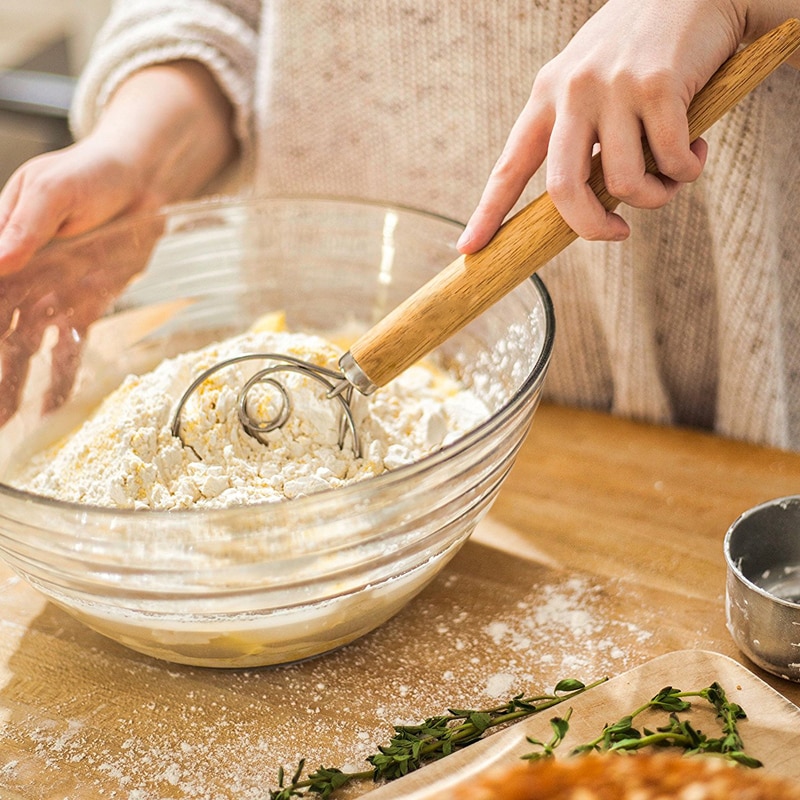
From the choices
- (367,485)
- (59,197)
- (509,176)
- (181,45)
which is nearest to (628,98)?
(509,176)

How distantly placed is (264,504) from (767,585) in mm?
429

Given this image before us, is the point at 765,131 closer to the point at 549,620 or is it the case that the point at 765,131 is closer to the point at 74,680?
the point at 549,620

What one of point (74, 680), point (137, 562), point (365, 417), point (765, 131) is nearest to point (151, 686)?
point (74, 680)

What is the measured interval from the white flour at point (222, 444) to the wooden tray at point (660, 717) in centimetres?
23

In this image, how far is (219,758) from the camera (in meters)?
0.69

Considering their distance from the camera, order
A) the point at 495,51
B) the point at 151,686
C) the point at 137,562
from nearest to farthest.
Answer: the point at 137,562 → the point at 151,686 → the point at 495,51

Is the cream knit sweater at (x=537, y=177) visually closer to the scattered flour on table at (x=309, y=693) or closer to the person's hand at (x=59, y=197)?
the person's hand at (x=59, y=197)

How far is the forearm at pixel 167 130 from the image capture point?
110 cm

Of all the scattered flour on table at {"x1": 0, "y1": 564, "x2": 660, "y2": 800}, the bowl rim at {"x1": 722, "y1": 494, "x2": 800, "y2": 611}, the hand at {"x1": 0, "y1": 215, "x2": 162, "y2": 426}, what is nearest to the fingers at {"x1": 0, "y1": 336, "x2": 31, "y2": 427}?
the hand at {"x1": 0, "y1": 215, "x2": 162, "y2": 426}

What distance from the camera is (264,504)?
60 centimetres

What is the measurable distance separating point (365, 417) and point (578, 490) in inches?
10.3

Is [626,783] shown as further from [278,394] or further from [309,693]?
[278,394]

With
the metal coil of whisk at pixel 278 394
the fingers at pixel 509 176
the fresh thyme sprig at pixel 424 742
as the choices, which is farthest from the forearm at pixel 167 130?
the fresh thyme sprig at pixel 424 742

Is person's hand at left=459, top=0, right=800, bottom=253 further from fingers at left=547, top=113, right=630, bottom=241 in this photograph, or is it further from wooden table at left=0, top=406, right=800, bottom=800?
wooden table at left=0, top=406, right=800, bottom=800
